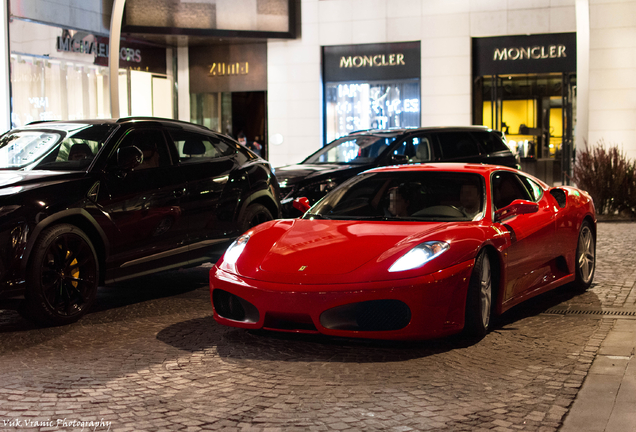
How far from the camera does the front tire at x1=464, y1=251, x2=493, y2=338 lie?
215 inches

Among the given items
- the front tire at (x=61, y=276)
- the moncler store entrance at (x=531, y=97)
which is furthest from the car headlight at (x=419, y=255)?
the moncler store entrance at (x=531, y=97)

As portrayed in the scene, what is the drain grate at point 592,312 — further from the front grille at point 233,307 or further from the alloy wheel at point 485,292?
the front grille at point 233,307

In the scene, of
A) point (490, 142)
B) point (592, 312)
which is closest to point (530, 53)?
point (490, 142)

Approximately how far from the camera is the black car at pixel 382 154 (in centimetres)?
1197

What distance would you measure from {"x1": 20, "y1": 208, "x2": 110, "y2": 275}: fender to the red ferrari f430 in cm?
137

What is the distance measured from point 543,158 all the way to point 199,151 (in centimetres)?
1706

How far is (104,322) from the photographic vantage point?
6562 mm

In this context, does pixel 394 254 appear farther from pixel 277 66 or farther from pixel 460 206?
pixel 277 66

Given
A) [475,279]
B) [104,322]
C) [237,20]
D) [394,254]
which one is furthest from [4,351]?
[237,20]

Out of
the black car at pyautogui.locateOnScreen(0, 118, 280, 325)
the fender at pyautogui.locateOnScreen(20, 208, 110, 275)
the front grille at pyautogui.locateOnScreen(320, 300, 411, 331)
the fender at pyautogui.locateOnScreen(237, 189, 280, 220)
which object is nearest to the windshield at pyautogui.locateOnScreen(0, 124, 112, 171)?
the black car at pyautogui.locateOnScreen(0, 118, 280, 325)

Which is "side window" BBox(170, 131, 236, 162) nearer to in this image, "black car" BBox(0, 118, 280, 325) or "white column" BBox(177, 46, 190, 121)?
"black car" BBox(0, 118, 280, 325)

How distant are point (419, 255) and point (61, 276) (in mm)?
2950

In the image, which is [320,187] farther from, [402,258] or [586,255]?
[402,258]

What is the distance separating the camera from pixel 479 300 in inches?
216
